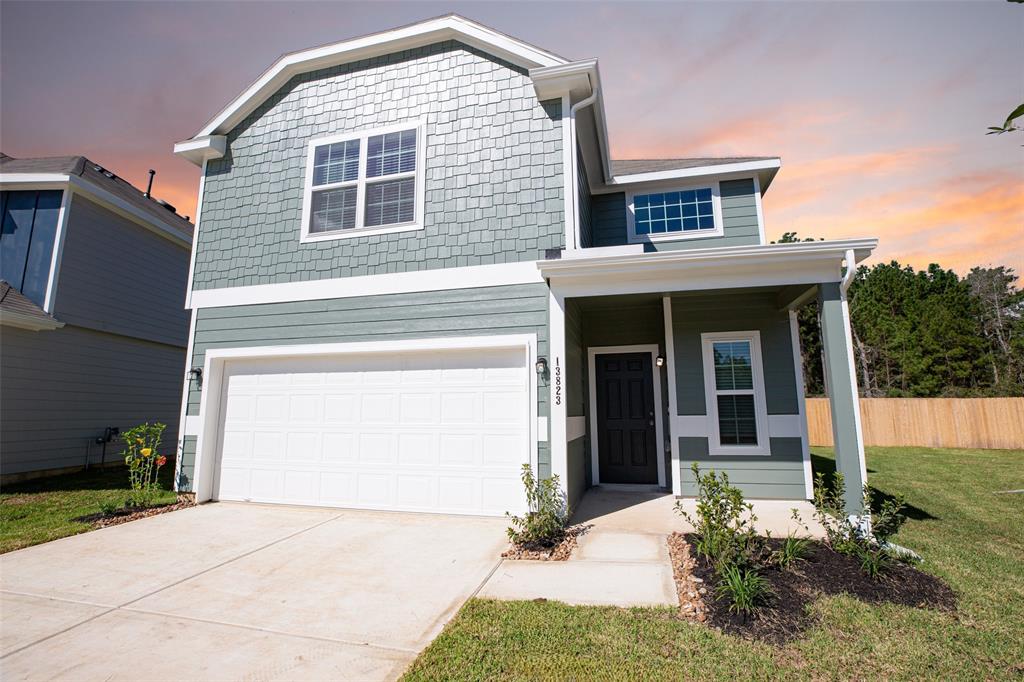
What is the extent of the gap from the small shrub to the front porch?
1377 millimetres

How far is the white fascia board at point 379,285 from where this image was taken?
604 centimetres


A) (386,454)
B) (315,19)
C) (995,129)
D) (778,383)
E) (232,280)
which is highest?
(315,19)

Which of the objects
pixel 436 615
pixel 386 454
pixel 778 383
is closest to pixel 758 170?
pixel 778 383

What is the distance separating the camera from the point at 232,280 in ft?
24.1

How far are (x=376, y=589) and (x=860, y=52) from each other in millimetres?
9619

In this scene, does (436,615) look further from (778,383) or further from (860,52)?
(860,52)

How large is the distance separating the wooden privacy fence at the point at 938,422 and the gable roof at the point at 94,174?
1839 centimetres

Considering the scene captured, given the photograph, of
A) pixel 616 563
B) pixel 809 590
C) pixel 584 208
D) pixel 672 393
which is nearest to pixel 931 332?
pixel 672 393

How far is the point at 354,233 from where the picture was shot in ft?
22.3

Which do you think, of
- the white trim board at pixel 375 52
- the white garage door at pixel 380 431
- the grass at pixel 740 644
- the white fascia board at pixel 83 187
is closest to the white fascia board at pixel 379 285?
the white garage door at pixel 380 431

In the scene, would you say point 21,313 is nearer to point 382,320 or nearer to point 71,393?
point 71,393

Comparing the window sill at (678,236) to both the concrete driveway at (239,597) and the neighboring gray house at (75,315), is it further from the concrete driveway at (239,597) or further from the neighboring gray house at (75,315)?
the neighboring gray house at (75,315)

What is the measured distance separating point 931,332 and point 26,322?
34.8 m

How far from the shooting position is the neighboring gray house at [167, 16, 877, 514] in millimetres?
5836
